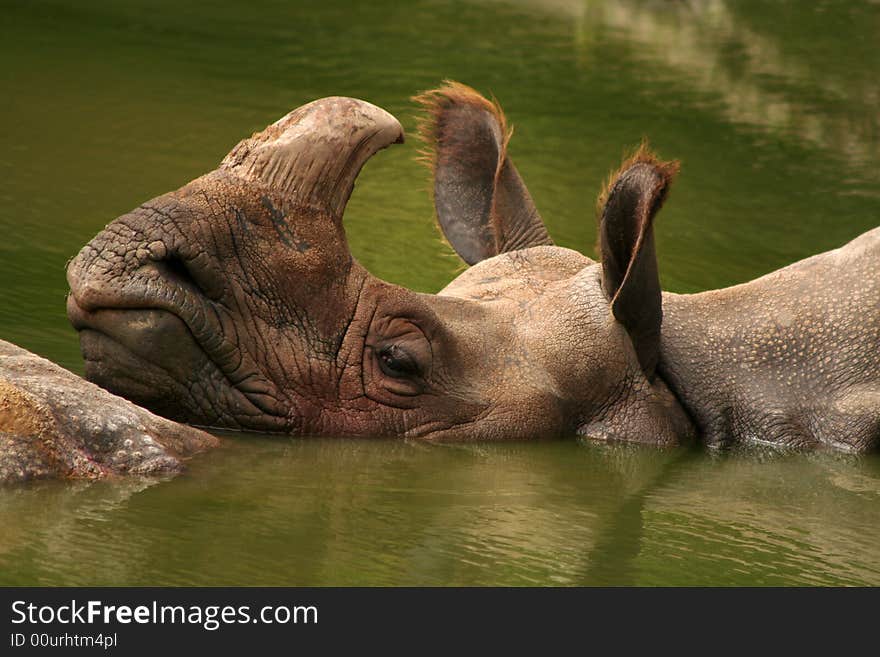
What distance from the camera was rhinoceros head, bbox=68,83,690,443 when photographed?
4.61 meters

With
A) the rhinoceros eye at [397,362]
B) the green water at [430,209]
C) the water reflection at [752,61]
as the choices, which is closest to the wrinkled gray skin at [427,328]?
the rhinoceros eye at [397,362]

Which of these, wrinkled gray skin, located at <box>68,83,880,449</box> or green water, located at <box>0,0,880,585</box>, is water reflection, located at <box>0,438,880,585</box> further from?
wrinkled gray skin, located at <box>68,83,880,449</box>

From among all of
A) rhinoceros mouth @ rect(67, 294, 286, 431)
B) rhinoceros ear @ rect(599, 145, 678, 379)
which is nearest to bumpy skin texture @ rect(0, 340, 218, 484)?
rhinoceros mouth @ rect(67, 294, 286, 431)

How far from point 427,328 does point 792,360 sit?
1225 mm

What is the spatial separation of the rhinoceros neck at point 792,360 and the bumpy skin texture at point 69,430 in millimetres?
1839

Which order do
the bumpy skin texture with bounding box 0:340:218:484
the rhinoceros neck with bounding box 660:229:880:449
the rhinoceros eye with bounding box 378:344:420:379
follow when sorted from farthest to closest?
the rhinoceros neck with bounding box 660:229:880:449, the rhinoceros eye with bounding box 378:344:420:379, the bumpy skin texture with bounding box 0:340:218:484

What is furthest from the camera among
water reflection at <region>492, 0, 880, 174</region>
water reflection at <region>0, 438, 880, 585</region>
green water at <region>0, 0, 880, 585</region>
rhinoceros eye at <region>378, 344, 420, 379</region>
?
water reflection at <region>492, 0, 880, 174</region>

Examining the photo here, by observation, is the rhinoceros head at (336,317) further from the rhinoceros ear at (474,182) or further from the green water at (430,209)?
the rhinoceros ear at (474,182)

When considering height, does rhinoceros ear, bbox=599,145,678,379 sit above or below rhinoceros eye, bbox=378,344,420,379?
above

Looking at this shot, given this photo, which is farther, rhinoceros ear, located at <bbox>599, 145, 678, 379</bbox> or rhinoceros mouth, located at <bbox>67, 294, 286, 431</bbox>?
rhinoceros ear, located at <bbox>599, 145, 678, 379</bbox>

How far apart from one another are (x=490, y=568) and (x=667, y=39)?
10.6 metres

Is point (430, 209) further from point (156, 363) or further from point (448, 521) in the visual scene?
point (448, 521)

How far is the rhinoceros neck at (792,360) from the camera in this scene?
5352 millimetres
